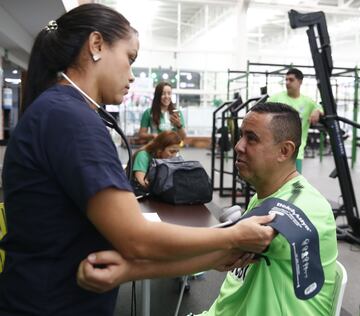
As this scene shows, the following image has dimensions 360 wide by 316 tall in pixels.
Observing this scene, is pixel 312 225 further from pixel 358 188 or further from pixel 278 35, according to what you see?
pixel 278 35

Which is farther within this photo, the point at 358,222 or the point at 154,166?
the point at 358,222

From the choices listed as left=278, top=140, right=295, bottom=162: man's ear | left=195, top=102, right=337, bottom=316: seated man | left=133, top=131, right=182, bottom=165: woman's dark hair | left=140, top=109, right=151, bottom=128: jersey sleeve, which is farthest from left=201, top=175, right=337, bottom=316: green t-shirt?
left=140, top=109, right=151, bottom=128: jersey sleeve

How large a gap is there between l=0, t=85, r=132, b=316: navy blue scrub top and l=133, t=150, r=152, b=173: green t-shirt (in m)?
2.10

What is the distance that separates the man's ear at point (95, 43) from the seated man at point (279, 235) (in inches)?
22.6

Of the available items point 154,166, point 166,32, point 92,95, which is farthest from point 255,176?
point 166,32

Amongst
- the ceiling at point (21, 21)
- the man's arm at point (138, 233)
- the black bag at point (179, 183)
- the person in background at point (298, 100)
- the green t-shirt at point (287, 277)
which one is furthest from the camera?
the person in background at point (298, 100)

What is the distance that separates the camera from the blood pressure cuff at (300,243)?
2.85 feet

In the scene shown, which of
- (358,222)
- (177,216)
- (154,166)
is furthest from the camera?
(358,222)

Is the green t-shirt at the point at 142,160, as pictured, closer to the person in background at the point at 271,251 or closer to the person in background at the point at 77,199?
the person in background at the point at 271,251

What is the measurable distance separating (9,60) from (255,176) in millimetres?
4282

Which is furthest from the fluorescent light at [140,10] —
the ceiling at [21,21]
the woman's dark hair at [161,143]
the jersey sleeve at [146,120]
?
the woman's dark hair at [161,143]

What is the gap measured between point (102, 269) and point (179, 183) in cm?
163

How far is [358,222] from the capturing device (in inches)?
137

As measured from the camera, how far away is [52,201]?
73 centimetres
